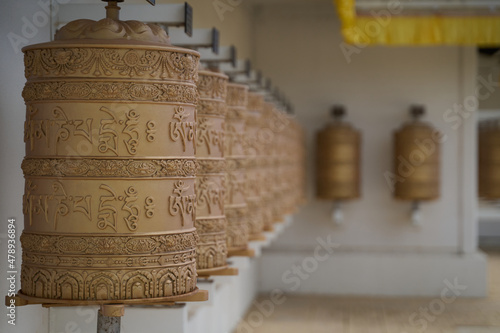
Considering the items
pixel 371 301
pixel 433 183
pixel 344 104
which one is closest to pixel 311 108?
pixel 344 104

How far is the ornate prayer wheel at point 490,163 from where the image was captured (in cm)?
1034

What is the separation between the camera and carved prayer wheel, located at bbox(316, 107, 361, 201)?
32.8 ft

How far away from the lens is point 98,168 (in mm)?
2238

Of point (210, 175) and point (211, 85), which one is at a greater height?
point (211, 85)

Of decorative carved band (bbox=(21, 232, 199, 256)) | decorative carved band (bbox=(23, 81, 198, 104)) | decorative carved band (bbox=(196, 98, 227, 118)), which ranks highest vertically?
decorative carved band (bbox=(196, 98, 227, 118))

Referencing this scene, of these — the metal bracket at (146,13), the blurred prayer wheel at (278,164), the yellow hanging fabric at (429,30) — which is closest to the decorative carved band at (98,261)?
the metal bracket at (146,13)

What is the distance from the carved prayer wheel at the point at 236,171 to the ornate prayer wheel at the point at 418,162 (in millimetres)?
6366

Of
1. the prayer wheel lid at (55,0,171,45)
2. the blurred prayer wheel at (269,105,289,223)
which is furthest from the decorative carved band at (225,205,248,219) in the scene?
the blurred prayer wheel at (269,105,289,223)

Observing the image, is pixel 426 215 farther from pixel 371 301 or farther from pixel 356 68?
pixel 356 68

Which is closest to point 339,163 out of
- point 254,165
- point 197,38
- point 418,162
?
point 418,162

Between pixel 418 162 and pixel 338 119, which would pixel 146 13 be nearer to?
pixel 418 162

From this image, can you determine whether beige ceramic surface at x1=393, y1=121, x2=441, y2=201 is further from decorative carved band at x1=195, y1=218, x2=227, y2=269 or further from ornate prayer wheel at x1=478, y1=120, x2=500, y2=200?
decorative carved band at x1=195, y1=218, x2=227, y2=269

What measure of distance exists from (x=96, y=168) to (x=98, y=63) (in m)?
0.29

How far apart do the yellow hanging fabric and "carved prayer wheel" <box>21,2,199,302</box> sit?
6607mm
